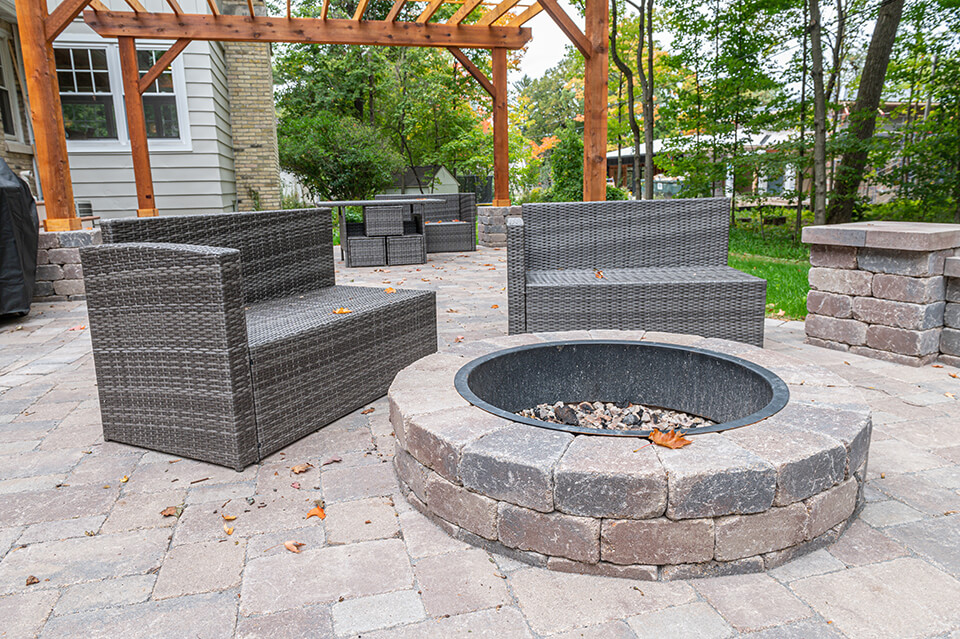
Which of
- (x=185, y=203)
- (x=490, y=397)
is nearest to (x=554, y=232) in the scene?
(x=490, y=397)

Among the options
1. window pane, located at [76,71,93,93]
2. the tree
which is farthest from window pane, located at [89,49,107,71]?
the tree

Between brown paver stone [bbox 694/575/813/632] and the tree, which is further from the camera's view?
the tree

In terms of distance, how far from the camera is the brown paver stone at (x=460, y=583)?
152 centimetres

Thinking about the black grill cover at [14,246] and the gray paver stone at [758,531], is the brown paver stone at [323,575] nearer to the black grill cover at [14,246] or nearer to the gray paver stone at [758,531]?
the gray paver stone at [758,531]

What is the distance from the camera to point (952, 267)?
10.9 ft

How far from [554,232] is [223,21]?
5489 millimetres

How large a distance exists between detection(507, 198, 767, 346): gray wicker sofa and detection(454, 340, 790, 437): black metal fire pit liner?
963 millimetres

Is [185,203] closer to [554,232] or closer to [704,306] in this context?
[554,232]

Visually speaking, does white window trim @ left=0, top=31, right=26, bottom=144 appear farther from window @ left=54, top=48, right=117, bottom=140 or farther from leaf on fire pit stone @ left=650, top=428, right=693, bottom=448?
leaf on fire pit stone @ left=650, top=428, right=693, bottom=448

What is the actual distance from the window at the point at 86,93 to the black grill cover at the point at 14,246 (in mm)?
3834

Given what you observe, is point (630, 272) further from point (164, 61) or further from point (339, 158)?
point (339, 158)

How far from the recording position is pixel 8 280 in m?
4.89

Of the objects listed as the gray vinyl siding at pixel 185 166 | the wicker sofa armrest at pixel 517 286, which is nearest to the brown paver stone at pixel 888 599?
the wicker sofa armrest at pixel 517 286

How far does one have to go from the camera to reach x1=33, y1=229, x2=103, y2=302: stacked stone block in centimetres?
567
